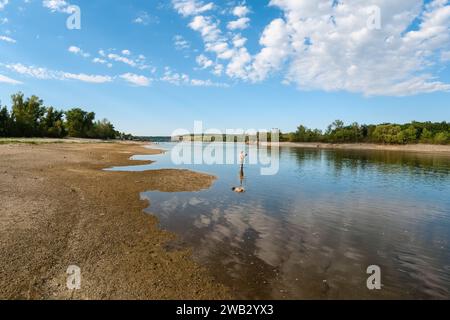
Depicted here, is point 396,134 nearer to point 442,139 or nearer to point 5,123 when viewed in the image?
point 442,139

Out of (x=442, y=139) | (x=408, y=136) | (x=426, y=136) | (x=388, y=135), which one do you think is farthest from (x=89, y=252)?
(x=426, y=136)

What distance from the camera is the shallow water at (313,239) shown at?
8609 millimetres

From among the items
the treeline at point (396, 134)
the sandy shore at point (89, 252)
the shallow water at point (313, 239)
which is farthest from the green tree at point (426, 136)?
the sandy shore at point (89, 252)

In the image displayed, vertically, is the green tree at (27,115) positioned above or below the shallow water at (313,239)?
above

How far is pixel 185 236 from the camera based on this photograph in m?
12.3

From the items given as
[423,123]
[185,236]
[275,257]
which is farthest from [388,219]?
[423,123]

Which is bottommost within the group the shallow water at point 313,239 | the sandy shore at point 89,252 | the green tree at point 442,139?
the shallow water at point 313,239

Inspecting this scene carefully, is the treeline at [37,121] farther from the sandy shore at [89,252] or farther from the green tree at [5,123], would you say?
the sandy shore at [89,252]

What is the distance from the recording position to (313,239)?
1273 centimetres

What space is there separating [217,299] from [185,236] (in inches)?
203

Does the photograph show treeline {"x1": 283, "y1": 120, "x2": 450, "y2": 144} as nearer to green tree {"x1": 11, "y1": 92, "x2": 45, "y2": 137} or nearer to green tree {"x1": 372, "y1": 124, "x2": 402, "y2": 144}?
green tree {"x1": 372, "y1": 124, "x2": 402, "y2": 144}

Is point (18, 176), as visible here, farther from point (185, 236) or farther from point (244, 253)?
point (244, 253)

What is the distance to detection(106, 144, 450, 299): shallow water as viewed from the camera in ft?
28.2

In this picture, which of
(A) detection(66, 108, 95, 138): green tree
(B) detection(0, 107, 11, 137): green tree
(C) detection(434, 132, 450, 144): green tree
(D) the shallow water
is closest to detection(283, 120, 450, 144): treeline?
(C) detection(434, 132, 450, 144): green tree
